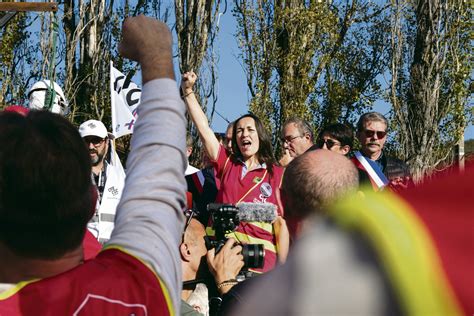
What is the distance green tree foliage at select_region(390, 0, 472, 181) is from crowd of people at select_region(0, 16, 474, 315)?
60.5 ft

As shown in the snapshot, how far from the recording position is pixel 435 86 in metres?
21.6

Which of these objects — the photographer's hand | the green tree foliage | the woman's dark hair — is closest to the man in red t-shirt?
the photographer's hand

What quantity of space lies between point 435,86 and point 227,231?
1836 cm

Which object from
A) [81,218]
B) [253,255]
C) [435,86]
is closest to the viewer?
[81,218]

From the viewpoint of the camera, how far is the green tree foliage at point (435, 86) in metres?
21.6

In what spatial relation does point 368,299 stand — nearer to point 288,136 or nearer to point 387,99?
point 288,136

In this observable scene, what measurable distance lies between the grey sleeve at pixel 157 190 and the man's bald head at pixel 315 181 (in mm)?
652

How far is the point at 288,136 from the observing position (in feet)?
20.4

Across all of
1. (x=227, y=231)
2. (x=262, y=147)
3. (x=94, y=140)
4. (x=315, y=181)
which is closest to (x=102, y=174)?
(x=94, y=140)

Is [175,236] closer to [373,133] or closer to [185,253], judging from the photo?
[185,253]

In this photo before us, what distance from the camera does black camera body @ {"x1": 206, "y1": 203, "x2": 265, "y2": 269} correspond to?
3.50 metres

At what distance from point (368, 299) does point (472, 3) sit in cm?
2286

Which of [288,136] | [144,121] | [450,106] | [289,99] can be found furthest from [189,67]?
[144,121]

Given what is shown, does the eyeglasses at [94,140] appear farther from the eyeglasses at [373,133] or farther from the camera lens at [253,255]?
the camera lens at [253,255]
